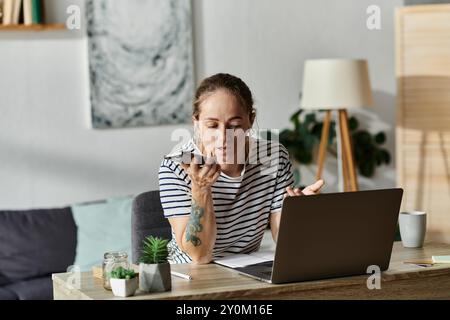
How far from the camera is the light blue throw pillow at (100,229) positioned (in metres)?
4.62

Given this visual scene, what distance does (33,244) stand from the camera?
4.61 metres

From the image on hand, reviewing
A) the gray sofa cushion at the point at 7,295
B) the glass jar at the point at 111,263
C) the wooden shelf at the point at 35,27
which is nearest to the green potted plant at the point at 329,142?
the wooden shelf at the point at 35,27

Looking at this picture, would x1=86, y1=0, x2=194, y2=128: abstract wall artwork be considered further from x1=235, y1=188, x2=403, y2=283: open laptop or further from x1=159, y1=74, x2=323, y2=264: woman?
x1=235, y1=188, x2=403, y2=283: open laptop

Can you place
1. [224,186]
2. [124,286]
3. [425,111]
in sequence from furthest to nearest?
1. [425,111]
2. [224,186]
3. [124,286]

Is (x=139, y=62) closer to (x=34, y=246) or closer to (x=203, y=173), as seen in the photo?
(x=34, y=246)

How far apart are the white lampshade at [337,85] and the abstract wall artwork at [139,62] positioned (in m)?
0.73

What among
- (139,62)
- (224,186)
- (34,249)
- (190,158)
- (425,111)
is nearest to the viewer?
(190,158)

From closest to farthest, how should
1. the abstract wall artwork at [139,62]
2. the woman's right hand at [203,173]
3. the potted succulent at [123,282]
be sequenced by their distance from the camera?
1. the potted succulent at [123,282]
2. the woman's right hand at [203,173]
3. the abstract wall artwork at [139,62]

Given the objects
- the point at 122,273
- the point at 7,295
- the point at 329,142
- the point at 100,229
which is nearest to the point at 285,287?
the point at 122,273

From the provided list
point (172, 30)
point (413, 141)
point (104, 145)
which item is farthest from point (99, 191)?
point (413, 141)

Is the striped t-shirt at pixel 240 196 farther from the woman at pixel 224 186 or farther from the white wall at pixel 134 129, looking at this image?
the white wall at pixel 134 129

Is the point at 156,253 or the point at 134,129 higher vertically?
the point at 134,129

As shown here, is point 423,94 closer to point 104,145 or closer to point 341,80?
point 341,80

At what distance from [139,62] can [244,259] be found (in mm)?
2724
